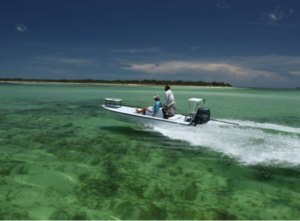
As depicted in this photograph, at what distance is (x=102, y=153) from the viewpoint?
749 cm

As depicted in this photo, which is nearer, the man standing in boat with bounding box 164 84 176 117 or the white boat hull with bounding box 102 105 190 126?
the white boat hull with bounding box 102 105 190 126

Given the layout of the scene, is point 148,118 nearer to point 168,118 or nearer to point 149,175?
point 168,118

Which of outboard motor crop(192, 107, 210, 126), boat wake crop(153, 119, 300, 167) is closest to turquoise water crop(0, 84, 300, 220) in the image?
boat wake crop(153, 119, 300, 167)

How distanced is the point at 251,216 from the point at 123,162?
383 cm

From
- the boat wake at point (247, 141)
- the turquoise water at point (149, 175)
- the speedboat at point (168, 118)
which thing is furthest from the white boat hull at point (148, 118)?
the turquoise water at point (149, 175)

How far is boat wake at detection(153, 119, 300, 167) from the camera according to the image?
721 cm

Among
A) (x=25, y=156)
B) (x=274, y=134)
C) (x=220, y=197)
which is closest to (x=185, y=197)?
(x=220, y=197)

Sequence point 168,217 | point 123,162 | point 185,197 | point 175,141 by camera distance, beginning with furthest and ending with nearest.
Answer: point 175,141
point 123,162
point 185,197
point 168,217

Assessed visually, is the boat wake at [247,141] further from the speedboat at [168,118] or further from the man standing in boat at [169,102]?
the man standing in boat at [169,102]

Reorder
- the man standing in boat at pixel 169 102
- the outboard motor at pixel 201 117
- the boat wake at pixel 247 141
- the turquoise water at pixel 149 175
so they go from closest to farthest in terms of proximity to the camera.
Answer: the turquoise water at pixel 149 175 → the boat wake at pixel 247 141 → the outboard motor at pixel 201 117 → the man standing in boat at pixel 169 102

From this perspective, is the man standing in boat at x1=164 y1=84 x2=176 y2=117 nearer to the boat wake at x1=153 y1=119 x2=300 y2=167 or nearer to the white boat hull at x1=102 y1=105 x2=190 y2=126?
the white boat hull at x1=102 y1=105 x2=190 y2=126

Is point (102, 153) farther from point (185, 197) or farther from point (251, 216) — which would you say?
point (251, 216)

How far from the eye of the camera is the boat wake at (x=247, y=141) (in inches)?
284

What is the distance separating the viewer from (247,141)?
30.0 ft
